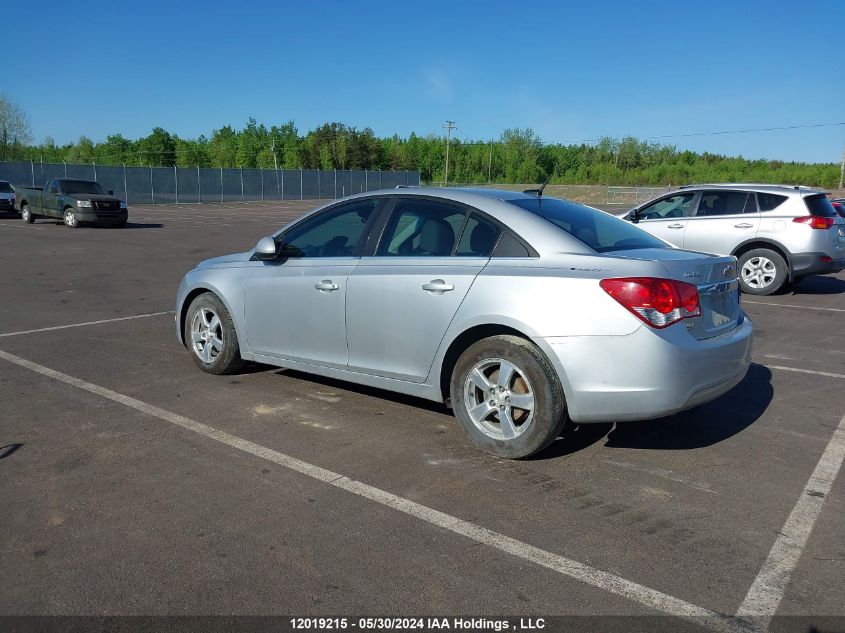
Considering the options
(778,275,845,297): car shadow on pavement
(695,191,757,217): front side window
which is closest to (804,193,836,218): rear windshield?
(695,191,757,217): front side window

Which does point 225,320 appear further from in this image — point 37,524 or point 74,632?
point 74,632

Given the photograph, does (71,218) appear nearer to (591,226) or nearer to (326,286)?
(326,286)

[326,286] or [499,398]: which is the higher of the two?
[326,286]

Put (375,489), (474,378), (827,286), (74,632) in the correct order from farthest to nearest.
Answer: (827,286) < (474,378) < (375,489) < (74,632)

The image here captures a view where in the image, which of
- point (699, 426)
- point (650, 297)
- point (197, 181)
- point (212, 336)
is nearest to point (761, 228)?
point (699, 426)

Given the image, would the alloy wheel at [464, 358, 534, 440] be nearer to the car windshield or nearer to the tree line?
the car windshield

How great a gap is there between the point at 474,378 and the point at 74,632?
2562 millimetres

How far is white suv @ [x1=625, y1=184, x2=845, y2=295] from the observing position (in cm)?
1152

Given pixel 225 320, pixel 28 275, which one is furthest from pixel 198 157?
pixel 225 320

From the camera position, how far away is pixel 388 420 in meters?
5.20

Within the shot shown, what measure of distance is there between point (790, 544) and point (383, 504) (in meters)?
1.97

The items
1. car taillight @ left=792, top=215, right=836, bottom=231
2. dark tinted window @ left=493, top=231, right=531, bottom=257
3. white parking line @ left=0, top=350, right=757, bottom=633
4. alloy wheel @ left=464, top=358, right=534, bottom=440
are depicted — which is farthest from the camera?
car taillight @ left=792, top=215, right=836, bottom=231

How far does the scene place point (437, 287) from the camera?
4688 mm

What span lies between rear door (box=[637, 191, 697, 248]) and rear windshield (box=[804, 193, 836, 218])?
1741 mm
